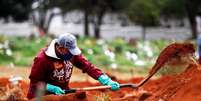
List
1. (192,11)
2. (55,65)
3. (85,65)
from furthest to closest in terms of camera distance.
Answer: (192,11), (85,65), (55,65)

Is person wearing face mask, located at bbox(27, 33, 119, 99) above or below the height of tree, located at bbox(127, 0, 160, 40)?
above

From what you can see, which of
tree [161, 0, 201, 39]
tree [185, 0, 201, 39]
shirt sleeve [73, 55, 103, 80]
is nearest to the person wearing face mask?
shirt sleeve [73, 55, 103, 80]

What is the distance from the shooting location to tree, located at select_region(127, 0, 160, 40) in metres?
54.7

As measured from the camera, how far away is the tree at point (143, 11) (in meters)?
54.7

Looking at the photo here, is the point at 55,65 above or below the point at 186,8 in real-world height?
above

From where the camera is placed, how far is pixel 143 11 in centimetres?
5500

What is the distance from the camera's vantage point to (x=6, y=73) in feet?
85.1

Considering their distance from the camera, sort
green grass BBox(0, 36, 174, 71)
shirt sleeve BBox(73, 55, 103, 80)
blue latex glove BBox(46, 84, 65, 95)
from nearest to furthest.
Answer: blue latex glove BBox(46, 84, 65, 95)
shirt sleeve BBox(73, 55, 103, 80)
green grass BBox(0, 36, 174, 71)

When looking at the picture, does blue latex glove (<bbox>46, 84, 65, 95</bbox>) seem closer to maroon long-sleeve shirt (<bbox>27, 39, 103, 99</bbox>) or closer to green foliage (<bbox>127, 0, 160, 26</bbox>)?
maroon long-sleeve shirt (<bbox>27, 39, 103, 99</bbox>)

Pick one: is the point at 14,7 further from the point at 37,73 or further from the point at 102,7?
the point at 37,73

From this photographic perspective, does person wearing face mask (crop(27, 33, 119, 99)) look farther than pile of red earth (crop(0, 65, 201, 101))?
Yes

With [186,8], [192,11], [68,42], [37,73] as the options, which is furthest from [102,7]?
[68,42]

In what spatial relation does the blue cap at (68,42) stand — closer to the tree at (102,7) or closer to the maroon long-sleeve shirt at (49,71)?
the maroon long-sleeve shirt at (49,71)

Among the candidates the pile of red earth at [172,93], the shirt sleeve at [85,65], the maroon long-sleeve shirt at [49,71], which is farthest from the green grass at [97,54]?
the maroon long-sleeve shirt at [49,71]
